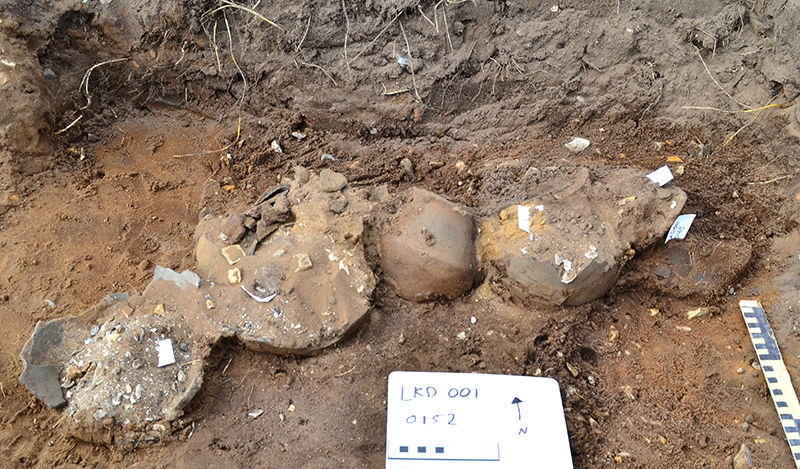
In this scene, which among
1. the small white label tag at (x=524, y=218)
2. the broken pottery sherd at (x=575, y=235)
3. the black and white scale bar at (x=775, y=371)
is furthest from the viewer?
the small white label tag at (x=524, y=218)

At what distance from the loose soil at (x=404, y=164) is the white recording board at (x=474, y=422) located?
6.4 inches

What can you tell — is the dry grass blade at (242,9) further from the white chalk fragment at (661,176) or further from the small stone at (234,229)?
the white chalk fragment at (661,176)

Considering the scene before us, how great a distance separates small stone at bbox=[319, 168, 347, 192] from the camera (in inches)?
114

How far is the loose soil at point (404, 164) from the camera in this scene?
8.01 ft

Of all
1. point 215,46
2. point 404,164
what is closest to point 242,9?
point 215,46

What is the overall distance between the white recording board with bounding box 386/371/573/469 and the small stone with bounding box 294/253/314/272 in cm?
68

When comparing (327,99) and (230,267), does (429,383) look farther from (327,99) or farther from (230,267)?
(327,99)

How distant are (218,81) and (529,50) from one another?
87.8 inches

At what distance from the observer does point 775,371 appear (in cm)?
256

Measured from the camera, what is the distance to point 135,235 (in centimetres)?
320

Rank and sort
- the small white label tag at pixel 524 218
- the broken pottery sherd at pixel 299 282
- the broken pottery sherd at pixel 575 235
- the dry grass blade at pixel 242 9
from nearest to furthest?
the broken pottery sherd at pixel 299 282
the broken pottery sherd at pixel 575 235
the small white label tag at pixel 524 218
the dry grass blade at pixel 242 9

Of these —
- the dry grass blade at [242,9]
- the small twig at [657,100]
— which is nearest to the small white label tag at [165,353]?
the dry grass blade at [242,9]

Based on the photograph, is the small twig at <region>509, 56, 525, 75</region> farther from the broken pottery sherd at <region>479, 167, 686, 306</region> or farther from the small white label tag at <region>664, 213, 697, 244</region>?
the small white label tag at <region>664, 213, 697, 244</region>

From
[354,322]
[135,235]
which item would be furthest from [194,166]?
[354,322]
